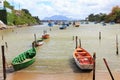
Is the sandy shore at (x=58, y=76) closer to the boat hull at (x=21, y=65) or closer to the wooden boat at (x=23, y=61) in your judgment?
the boat hull at (x=21, y=65)

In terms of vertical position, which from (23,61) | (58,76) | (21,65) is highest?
(23,61)

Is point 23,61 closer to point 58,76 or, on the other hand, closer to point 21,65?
point 21,65

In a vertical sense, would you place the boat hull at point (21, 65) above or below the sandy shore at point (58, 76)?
above

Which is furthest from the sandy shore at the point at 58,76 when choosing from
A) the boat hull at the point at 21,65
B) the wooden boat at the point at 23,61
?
the wooden boat at the point at 23,61

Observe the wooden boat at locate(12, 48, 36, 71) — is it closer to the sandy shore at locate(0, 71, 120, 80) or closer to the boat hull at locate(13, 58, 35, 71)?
the boat hull at locate(13, 58, 35, 71)

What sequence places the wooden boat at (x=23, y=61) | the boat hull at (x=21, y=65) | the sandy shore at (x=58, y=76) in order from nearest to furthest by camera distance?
the sandy shore at (x=58, y=76) → the boat hull at (x=21, y=65) → the wooden boat at (x=23, y=61)

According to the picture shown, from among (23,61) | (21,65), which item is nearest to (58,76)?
(21,65)

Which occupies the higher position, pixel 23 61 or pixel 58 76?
pixel 23 61

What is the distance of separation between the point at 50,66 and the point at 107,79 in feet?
27.8

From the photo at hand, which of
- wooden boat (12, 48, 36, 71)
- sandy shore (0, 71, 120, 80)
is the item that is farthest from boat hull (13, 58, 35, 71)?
sandy shore (0, 71, 120, 80)

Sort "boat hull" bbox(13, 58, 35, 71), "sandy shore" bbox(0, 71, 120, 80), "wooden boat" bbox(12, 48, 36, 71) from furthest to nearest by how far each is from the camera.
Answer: "wooden boat" bbox(12, 48, 36, 71) < "boat hull" bbox(13, 58, 35, 71) < "sandy shore" bbox(0, 71, 120, 80)

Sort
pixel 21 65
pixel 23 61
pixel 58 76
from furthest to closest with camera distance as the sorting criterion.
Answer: pixel 23 61 < pixel 21 65 < pixel 58 76

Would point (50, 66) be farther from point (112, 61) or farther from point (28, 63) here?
point (112, 61)

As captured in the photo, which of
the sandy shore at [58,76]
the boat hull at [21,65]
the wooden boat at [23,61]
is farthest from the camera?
the wooden boat at [23,61]
